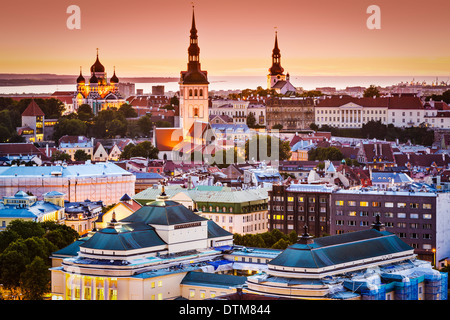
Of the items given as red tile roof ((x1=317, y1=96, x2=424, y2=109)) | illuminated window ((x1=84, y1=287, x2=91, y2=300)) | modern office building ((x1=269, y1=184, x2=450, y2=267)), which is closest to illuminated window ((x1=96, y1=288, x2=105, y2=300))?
illuminated window ((x1=84, y1=287, x2=91, y2=300))

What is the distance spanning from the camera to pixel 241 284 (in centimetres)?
2491

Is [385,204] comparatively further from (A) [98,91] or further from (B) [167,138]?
(A) [98,91]

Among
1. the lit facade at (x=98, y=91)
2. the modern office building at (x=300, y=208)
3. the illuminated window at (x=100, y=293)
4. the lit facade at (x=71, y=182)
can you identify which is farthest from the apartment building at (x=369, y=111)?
the illuminated window at (x=100, y=293)

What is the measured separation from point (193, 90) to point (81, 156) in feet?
33.7

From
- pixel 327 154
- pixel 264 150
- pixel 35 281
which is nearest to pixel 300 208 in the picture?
pixel 35 281

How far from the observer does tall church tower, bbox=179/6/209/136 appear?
3120 inches

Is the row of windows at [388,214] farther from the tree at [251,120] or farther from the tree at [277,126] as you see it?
the tree at [251,120]

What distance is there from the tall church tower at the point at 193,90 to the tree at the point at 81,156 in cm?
787

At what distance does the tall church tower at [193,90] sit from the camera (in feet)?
260

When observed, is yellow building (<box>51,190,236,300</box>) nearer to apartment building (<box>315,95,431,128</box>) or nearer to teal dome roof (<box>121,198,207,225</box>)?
teal dome roof (<box>121,198,207,225</box>)

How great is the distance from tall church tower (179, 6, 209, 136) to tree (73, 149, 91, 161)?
25.8 feet
